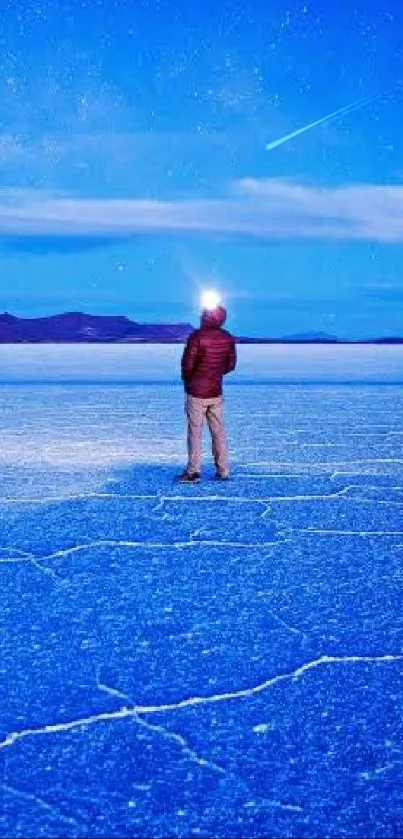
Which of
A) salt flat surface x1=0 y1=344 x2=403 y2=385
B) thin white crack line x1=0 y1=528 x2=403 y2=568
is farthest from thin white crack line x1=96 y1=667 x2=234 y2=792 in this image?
salt flat surface x1=0 y1=344 x2=403 y2=385

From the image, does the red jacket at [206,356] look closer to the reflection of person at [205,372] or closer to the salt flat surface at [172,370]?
the reflection of person at [205,372]

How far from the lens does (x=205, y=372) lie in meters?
7.94

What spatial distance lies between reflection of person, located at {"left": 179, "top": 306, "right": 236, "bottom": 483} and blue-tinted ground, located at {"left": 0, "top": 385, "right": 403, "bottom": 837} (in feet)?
1.49

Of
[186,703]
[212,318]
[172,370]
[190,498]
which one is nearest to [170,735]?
[186,703]

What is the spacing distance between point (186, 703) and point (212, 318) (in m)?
4.81

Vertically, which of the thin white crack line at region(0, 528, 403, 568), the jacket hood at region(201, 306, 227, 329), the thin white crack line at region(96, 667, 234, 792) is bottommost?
the thin white crack line at region(96, 667, 234, 792)

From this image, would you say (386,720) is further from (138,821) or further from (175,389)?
(175,389)

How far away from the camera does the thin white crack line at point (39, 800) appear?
8.63ft

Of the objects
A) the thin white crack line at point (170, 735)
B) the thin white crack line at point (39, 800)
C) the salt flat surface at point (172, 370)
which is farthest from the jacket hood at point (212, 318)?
the salt flat surface at point (172, 370)

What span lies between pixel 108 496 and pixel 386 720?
4.49 metres

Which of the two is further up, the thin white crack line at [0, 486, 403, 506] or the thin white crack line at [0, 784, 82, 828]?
the thin white crack line at [0, 486, 403, 506]

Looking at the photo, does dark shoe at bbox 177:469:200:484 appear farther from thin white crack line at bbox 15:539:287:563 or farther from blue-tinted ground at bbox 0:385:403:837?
thin white crack line at bbox 15:539:287:563

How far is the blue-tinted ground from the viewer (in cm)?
274

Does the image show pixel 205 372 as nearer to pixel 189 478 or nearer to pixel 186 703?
pixel 189 478
